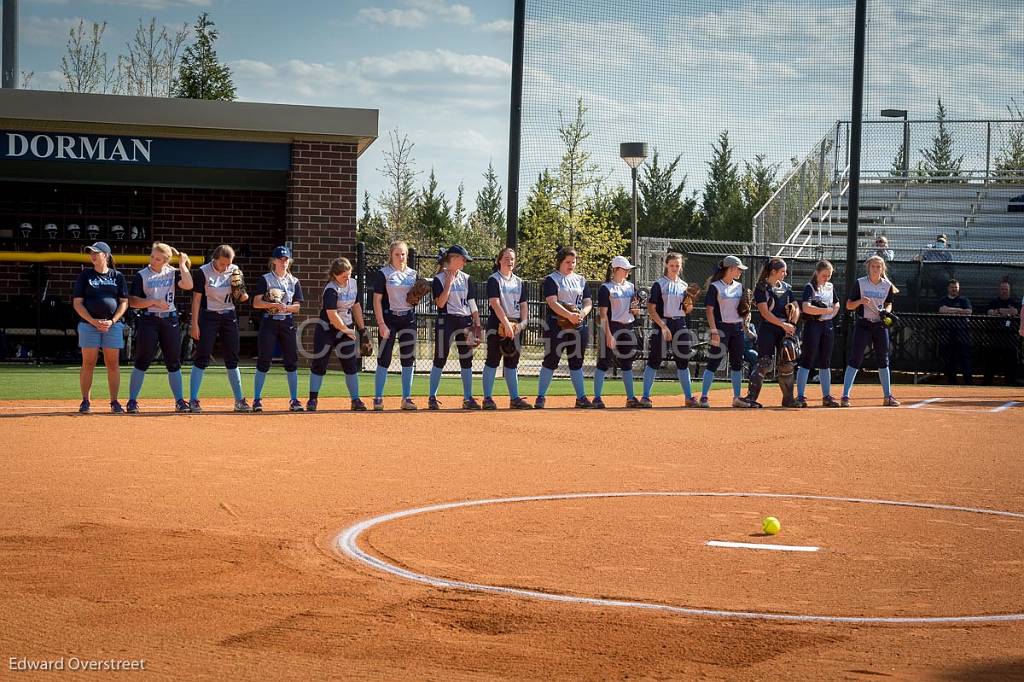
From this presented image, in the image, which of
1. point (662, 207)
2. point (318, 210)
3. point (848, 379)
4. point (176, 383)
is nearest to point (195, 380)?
point (176, 383)

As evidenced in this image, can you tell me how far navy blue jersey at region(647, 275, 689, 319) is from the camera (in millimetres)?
15695

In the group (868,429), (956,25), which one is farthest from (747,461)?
(956,25)

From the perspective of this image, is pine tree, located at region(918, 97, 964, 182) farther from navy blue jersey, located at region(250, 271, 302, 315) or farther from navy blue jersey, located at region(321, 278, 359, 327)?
navy blue jersey, located at region(250, 271, 302, 315)

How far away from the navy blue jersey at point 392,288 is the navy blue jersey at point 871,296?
658cm

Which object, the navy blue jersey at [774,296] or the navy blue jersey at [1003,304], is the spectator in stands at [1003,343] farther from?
the navy blue jersey at [774,296]

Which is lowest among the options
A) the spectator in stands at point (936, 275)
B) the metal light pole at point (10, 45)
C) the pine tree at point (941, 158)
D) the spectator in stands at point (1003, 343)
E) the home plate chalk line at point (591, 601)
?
the home plate chalk line at point (591, 601)

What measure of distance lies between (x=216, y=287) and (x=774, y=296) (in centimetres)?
758

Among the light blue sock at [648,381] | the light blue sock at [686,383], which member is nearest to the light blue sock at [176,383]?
the light blue sock at [648,381]

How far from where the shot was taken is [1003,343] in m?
21.0

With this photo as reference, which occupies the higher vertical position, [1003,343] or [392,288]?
[392,288]

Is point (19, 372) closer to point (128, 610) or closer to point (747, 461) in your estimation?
point (747, 461)

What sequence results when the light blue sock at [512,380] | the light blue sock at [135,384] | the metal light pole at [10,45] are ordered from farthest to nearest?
the metal light pole at [10,45] < the light blue sock at [512,380] < the light blue sock at [135,384]

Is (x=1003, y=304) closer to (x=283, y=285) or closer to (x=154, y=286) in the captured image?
(x=283, y=285)

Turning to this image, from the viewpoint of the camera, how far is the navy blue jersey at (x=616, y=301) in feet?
50.4
